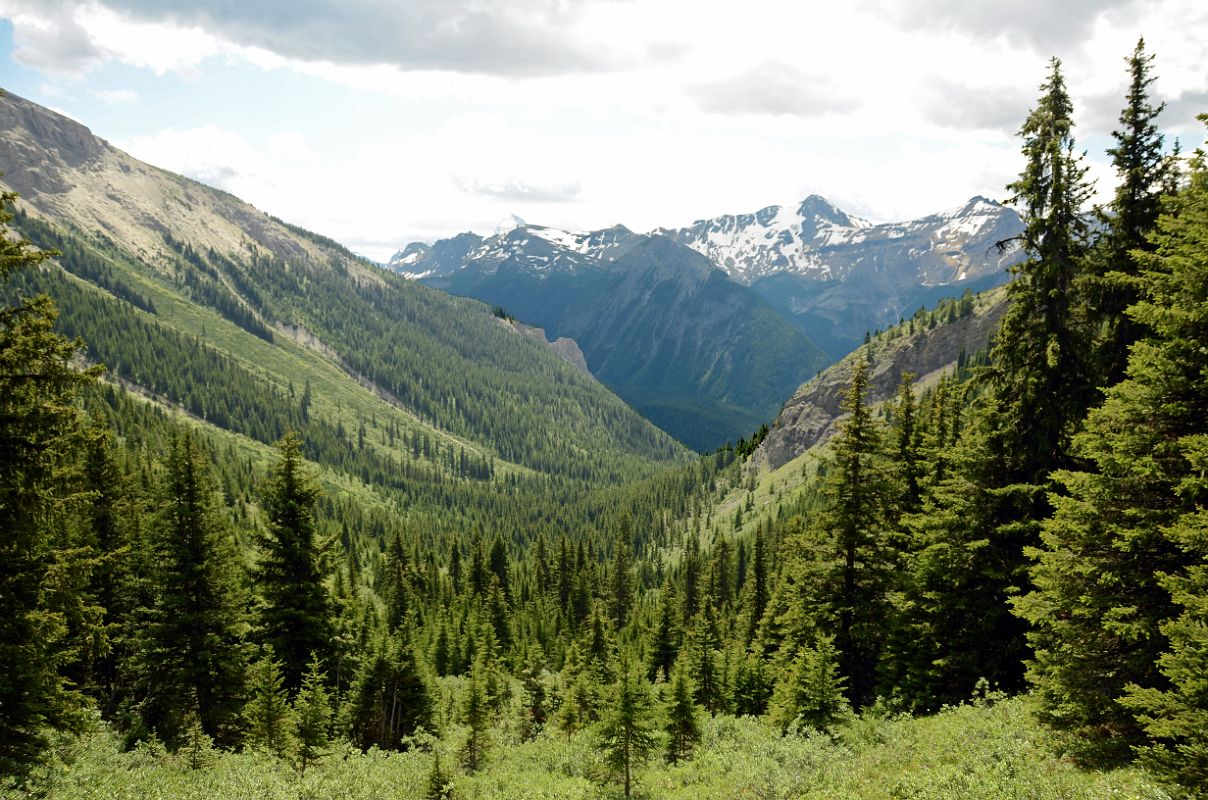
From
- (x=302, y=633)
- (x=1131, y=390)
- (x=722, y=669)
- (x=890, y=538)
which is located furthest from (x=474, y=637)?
(x=1131, y=390)

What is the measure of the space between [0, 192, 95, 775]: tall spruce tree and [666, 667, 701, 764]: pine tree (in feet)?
77.3

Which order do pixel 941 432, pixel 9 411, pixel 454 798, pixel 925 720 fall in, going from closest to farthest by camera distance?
pixel 9 411, pixel 925 720, pixel 454 798, pixel 941 432

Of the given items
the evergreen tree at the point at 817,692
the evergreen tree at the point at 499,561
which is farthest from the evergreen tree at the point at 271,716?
the evergreen tree at the point at 499,561

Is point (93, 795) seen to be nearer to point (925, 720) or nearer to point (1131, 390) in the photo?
point (925, 720)

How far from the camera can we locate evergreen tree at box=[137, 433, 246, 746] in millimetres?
26438

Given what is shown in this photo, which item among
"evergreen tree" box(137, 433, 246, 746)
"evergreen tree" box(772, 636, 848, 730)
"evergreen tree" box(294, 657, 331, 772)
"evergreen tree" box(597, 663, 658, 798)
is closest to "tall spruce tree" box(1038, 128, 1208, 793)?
"evergreen tree" box(772, 636, 848, 730)

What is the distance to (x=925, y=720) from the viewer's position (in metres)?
19.9

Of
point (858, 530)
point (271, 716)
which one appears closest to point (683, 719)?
point (858, 530)

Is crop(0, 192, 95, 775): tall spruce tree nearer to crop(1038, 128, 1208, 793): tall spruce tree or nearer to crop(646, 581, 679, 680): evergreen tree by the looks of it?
crop(1038, 128, 1208, 793): tall spruce tree

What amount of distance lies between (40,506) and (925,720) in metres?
24.8

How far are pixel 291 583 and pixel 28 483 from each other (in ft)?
Answer: 52.6

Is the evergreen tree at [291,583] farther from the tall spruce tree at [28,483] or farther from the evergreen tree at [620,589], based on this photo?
the evergreen tree at [620,589]

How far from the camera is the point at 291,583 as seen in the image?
2945cm

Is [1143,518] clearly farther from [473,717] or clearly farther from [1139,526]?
[473,717]
